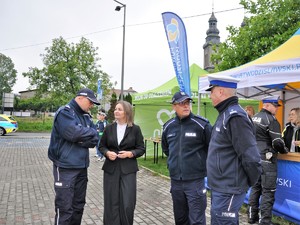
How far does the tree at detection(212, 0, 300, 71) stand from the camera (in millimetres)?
14203

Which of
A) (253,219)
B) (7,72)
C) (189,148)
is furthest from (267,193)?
(7,72)

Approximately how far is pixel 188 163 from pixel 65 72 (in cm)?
2877

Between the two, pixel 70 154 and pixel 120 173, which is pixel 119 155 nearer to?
pixel 120 173

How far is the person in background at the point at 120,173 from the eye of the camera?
13.1ft

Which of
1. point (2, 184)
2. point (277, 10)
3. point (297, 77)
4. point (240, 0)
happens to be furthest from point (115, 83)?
point (297, 77)

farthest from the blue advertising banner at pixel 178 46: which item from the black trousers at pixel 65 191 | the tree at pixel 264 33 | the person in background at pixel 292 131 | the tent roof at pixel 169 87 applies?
the tree at pixel 264 33

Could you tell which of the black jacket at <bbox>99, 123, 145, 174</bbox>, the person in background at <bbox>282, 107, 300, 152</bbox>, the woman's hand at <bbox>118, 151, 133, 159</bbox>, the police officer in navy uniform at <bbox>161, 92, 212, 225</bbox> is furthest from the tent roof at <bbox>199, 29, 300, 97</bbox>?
the woman's hand at <bbox>118, 151, 133, 159</bbox>

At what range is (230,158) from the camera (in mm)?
2695

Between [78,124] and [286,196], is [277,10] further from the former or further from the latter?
[78,124]

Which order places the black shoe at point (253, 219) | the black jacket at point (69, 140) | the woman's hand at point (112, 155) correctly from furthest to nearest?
the black shoe at point (253, 219), the woman's hand at point (112, 155), the black jacket at point (69, 140)

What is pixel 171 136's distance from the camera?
3.87 meters

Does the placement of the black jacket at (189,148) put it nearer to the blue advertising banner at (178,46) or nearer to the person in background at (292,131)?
the person in background at (292,131)

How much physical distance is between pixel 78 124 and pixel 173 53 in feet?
12.6

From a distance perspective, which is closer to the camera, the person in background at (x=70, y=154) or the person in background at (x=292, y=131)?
the person in background at (x=70, y=154)
